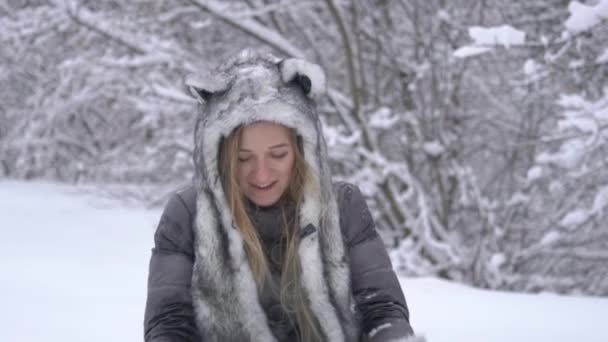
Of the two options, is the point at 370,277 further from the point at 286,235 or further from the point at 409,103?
the point at 409,103

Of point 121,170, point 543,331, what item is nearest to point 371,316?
point 543,331

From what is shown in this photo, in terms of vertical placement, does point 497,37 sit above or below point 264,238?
above

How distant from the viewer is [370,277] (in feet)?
5.92

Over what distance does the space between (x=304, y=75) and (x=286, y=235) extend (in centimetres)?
48

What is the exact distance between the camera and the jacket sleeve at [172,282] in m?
1.65

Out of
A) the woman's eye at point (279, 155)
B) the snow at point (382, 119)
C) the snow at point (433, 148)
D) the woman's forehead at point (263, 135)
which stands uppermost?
the snow at point (382, 119)

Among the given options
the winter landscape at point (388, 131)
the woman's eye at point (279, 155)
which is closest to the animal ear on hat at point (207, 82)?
the woman's eye at point (279, 155)

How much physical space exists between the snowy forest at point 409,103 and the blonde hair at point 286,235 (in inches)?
112

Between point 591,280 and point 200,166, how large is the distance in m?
4.61

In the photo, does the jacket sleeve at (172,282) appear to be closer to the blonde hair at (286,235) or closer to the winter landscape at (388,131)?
the blonde hair at (286,235)

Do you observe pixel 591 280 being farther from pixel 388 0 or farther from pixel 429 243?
pixel 388 0

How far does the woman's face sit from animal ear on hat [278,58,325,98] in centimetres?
14

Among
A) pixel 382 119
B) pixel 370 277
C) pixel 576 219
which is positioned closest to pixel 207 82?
pixel 370 277

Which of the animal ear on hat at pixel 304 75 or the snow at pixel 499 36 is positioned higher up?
the snow at pixel 499 36
